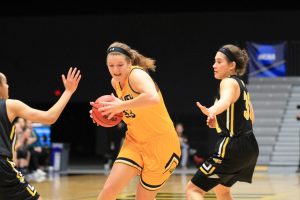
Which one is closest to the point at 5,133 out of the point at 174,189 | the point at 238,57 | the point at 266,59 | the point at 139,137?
the point at 139,137

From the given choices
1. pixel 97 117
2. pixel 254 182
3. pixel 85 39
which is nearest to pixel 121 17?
pixel 85 39

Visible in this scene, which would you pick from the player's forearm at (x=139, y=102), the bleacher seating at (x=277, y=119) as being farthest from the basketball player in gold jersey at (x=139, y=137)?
the bleacher seating at (x=277, y=119)

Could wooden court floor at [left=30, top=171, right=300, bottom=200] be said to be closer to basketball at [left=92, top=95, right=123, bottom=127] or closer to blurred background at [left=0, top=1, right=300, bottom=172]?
basketball at [left=92, top=95, right=123, bottom=127]

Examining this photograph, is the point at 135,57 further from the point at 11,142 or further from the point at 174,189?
the point at 174,189

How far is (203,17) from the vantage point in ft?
75.4

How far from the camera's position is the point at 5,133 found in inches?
188

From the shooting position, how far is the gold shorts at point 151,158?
5.36 meters

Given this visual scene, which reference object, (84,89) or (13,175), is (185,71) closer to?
(84,89)

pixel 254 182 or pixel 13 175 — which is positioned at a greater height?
pixel 13 175

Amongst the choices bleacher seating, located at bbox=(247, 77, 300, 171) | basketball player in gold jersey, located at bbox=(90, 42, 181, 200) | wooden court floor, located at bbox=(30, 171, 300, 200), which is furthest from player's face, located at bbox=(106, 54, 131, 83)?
bleacher seating, located at bbox=(247, 77, 300, 171)

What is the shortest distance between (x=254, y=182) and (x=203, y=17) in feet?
36.4

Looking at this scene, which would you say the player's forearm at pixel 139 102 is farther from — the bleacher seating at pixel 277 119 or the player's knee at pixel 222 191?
the bleacher seating at pixel 277 119

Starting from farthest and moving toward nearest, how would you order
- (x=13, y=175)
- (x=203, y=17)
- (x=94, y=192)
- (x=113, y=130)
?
1. (x=113, y=130)
2. (x=203, y=17)
3. (x=94, y=192)
4. (x=13, y=175)

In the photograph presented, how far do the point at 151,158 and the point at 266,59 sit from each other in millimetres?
14091
